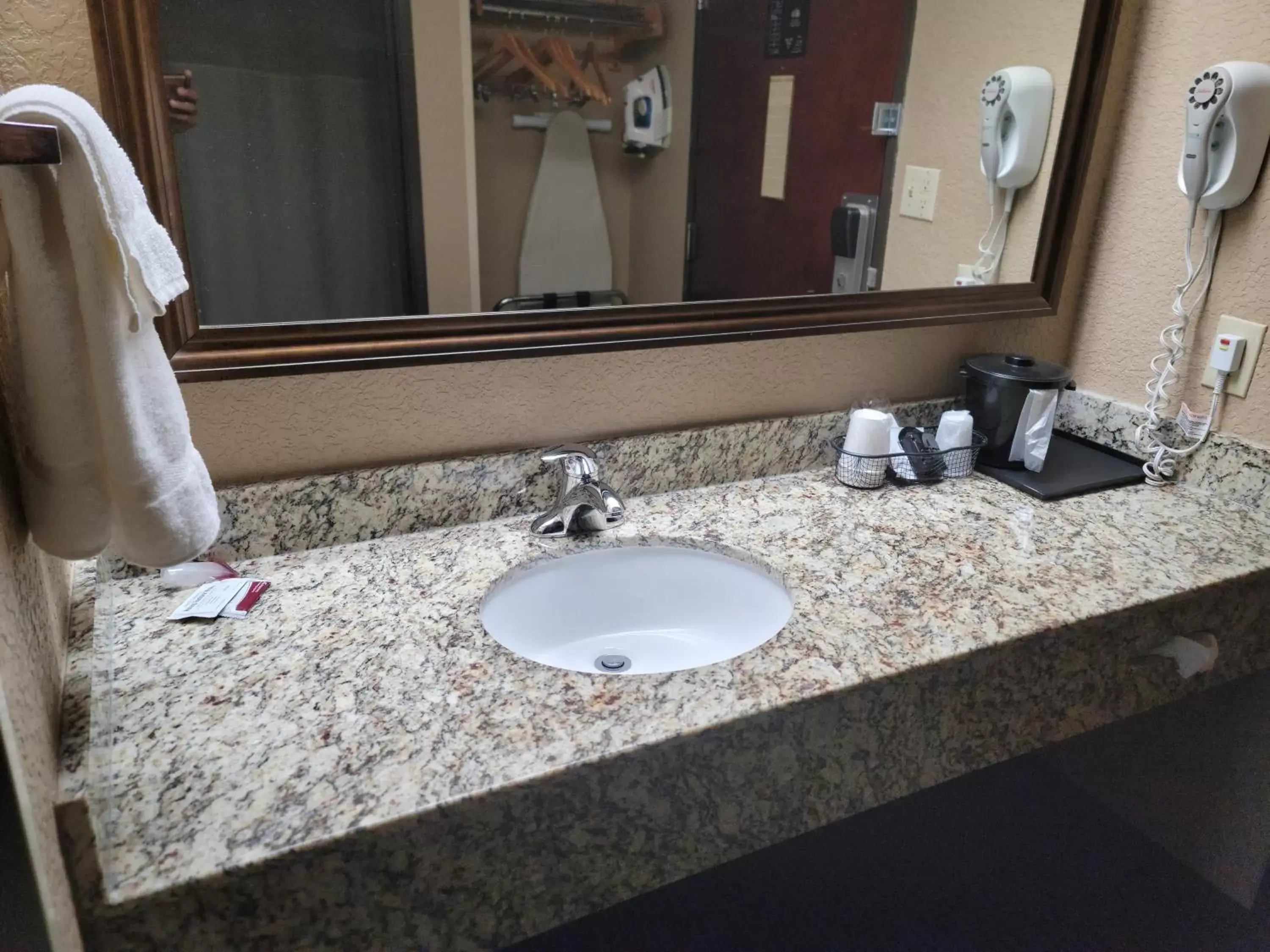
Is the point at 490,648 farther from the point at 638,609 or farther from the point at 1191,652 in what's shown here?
the point at 1191,652

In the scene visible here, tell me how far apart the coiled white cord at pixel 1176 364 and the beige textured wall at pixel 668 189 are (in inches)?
31.3

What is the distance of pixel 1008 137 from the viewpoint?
1364 millimetres

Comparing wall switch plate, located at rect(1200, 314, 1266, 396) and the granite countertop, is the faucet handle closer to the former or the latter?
the granite countertop

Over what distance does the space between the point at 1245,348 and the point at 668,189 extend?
90 centimetres

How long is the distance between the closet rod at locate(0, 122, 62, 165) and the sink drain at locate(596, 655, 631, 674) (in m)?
0.82

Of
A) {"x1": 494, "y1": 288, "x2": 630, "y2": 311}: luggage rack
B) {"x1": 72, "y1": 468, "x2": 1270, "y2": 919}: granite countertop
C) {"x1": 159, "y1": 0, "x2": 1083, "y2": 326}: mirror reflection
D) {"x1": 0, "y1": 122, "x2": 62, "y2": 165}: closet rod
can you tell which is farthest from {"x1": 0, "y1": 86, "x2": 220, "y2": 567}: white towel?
{"x1": 494, "y1": 288, "x2": 630, "y2": 311}: luggage rack

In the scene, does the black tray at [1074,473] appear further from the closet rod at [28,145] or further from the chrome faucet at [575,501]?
the closet rod at [28,145]

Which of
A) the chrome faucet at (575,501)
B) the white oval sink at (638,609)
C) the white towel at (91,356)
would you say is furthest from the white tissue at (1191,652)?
Answer: the white towel at (91,356)

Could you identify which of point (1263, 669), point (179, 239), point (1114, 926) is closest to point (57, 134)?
point (179, 239)

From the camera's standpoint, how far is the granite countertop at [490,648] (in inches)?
27.3

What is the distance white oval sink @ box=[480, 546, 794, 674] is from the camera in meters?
1.10

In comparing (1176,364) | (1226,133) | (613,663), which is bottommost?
(613,663)

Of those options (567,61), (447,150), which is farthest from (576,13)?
(447,150)

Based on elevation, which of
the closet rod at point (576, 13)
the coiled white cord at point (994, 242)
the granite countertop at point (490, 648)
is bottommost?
the granite countertop at point (490, 648)
